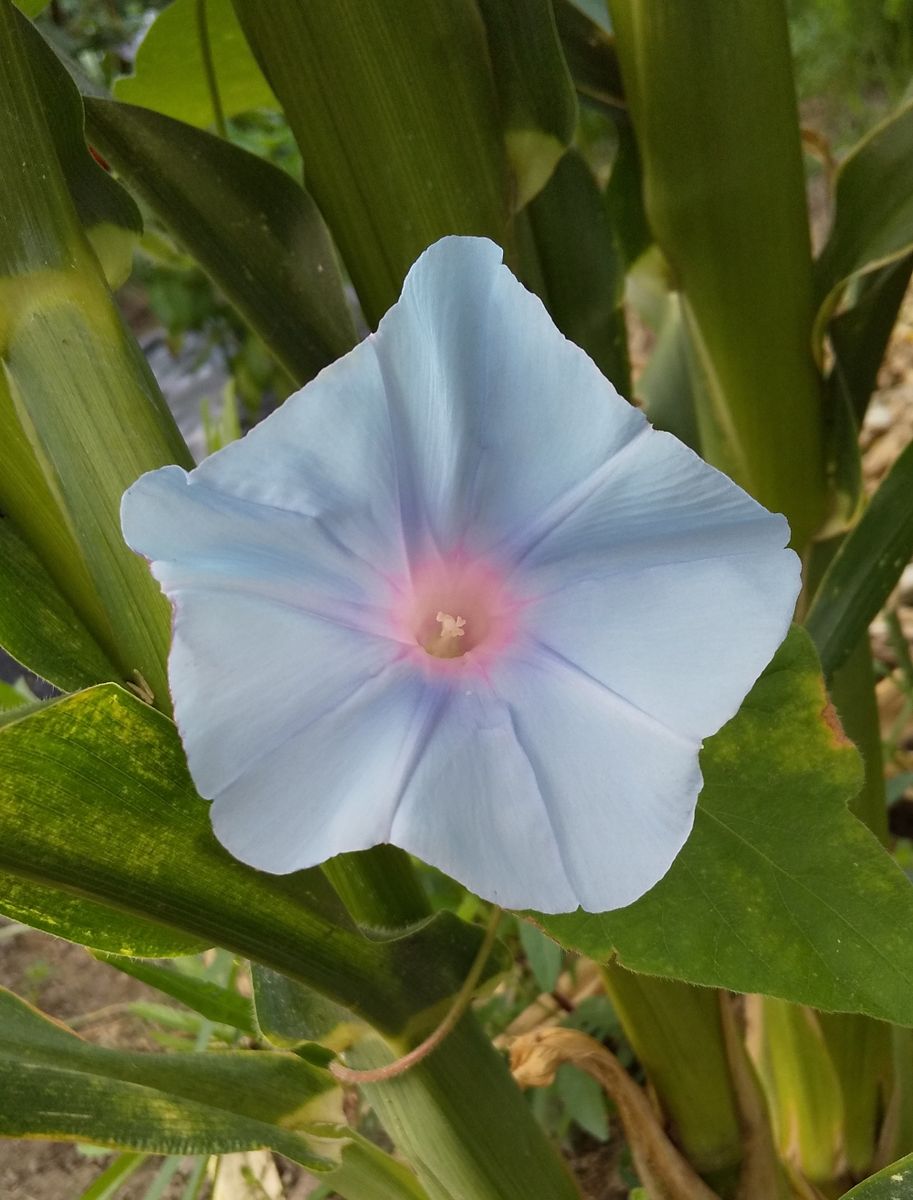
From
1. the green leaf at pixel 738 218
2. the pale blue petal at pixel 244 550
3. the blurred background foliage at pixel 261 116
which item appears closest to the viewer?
the pale blue petal at pixel 244 550

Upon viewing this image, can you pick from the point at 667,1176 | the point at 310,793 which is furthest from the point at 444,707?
the point at 667,1176

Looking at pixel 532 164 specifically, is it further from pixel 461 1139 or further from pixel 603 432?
pixel 461 1139

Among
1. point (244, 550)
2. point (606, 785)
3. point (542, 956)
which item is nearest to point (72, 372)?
point (244, 550)

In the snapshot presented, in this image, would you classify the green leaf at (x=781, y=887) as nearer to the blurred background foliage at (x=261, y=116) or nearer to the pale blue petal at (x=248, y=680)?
the pale blue petal at (x=248, y=680)

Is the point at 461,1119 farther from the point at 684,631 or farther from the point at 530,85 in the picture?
the point at 530,85

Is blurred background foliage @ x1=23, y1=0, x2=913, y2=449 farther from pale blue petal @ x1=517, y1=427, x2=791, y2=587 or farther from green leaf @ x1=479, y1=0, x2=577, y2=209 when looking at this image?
pale blue petal @ x1=517, y1=427, x2=791, y2=587

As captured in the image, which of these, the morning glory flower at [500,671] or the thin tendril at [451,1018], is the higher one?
the morning glory flower at [500,671]

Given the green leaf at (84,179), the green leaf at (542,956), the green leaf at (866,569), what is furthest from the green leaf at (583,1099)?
the green leaf at (84,179)
